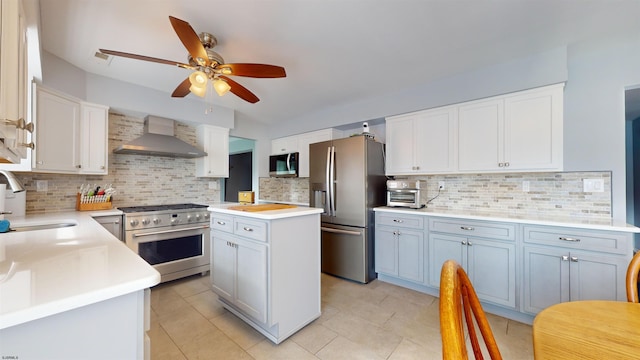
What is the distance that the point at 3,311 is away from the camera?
0.53 metres

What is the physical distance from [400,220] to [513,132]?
1.42m

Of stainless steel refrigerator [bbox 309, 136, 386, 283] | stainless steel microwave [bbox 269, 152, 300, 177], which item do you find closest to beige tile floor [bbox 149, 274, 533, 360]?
stainless steel refrigerator [bbox 309, 136, 386, 283]

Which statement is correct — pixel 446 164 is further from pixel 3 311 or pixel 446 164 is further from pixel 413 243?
pixel 3 311

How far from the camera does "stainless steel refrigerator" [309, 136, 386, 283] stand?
2986 mm

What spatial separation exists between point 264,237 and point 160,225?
1.72m

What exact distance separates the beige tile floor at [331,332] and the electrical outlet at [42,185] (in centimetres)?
158

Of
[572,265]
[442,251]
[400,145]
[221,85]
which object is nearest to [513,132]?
[400,145]

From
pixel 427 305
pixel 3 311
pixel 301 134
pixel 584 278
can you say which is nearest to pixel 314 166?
pixel 301 134

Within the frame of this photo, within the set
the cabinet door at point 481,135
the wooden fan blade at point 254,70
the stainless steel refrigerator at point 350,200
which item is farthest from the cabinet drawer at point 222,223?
the cabinet door at point 481,135

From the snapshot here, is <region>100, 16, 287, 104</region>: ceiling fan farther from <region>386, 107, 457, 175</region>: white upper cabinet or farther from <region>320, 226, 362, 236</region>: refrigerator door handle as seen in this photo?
<region>320, 226, 362, 236</region>: refrigerator door handle

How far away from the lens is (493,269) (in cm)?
225

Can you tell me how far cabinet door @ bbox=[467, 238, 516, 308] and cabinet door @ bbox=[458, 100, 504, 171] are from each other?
0.80m

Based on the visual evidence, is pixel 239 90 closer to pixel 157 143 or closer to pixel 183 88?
pixel 183 88

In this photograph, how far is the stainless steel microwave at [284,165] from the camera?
4.24 m
